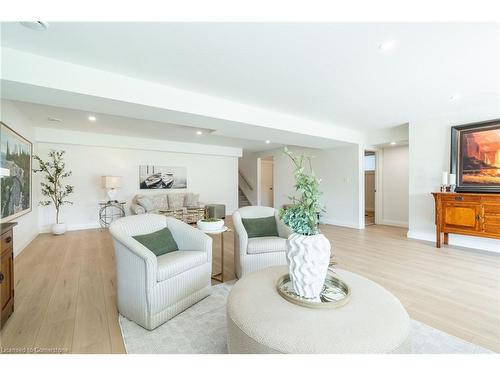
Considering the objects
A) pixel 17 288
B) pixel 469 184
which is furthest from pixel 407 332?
pixel 469 184

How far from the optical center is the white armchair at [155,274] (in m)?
1.80

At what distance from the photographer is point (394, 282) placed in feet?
8.80

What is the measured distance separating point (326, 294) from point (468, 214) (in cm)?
372

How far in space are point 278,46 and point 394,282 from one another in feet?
9.26

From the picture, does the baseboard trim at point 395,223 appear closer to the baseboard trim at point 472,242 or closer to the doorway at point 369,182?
the doorway at point 369,182

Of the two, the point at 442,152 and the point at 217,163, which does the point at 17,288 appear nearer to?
the point at 217,163

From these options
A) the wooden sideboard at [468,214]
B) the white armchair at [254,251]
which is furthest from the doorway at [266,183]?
the white armchair at [254,251]

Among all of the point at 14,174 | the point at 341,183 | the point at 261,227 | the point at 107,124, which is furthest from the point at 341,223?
the point at 14,174

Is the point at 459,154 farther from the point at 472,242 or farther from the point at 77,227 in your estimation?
the point at 77,227

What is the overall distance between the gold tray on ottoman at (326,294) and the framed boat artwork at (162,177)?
5874mm

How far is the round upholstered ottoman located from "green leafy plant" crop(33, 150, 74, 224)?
218 inches

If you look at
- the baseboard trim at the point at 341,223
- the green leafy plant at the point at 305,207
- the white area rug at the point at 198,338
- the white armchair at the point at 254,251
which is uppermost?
the green leafy plant at the point at 305,207

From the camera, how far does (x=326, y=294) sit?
149 cm

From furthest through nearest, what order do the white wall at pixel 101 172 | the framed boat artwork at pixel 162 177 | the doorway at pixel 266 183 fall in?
the doorway at pixel 266 183 → the framed boat artwork at pixel 162 177 → the white wall at pixel 101 172
